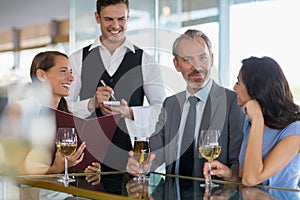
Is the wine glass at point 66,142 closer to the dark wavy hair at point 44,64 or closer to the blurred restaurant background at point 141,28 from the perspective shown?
the dark wavy hair at point 44,64

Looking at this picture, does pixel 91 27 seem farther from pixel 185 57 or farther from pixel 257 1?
pixel 185 57

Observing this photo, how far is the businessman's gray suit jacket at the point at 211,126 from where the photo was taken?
2.12 m

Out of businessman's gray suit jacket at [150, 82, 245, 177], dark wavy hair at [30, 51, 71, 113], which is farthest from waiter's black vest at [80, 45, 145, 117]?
businessman's gray suit jacket at [150, 82, 245, 177]

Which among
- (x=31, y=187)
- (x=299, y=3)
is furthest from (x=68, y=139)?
(x=299, y=3)

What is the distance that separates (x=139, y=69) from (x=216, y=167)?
1206mm

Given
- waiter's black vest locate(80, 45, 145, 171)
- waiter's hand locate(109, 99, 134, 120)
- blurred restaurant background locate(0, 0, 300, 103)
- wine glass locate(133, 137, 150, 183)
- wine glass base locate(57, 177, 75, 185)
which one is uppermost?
blurred restaurant background locate(0, 0, 300, 103)

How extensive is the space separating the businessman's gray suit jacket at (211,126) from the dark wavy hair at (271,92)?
20cm

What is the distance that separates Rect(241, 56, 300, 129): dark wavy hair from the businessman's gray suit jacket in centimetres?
20

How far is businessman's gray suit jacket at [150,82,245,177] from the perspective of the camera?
6.95 ft

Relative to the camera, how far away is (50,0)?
181 inches

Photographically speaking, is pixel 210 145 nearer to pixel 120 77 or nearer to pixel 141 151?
pixel 141 151

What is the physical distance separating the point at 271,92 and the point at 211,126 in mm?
340

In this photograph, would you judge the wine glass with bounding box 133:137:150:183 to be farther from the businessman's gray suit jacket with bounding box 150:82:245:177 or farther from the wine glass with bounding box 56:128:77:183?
the businessman's gray suit jacket with bounding box 150:82:245:177

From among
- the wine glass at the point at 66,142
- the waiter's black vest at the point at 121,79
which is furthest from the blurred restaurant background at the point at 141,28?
the wine glass at the point at 66,142
